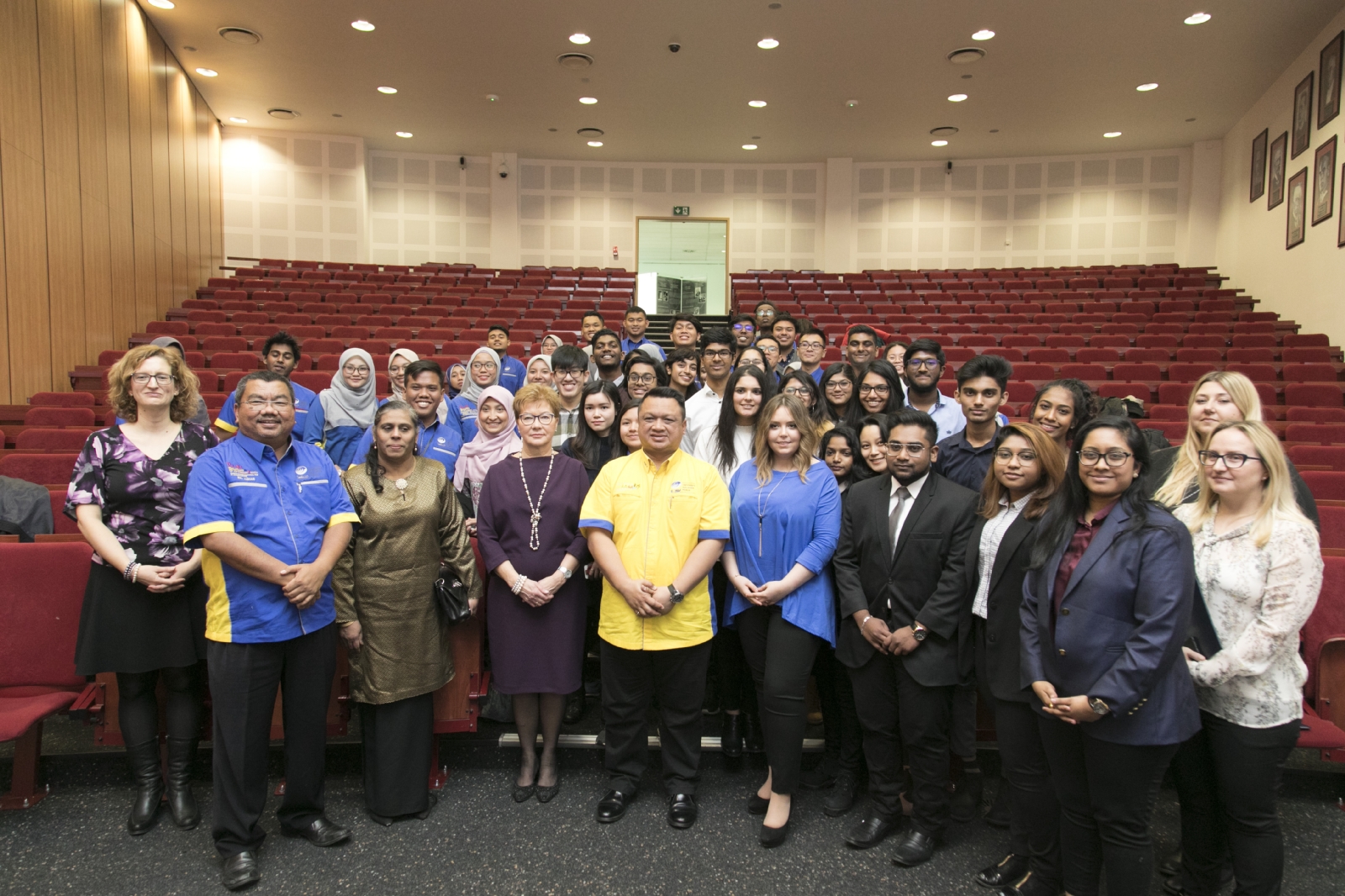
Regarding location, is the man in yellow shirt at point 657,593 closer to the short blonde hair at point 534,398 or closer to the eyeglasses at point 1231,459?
the short blonde hair at point 534,398

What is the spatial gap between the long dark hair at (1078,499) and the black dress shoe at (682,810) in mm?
1292

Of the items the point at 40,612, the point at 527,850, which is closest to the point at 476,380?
the point at 40,612

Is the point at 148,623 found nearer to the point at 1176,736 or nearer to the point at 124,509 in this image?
the point at 124,509

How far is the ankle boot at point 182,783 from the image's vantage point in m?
2.25

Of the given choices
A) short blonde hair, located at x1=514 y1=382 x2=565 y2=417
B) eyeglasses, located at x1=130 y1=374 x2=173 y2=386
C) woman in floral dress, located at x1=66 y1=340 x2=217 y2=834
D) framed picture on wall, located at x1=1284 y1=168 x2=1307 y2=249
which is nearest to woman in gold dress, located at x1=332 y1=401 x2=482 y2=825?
short blonde hair, located at x1=514 y1=382 x2=565 y2=417

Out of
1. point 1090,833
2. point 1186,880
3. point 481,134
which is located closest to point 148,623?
point 1090,833

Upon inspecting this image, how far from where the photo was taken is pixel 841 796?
2391 mm

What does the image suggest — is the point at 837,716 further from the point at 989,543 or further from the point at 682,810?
the point at 989,543

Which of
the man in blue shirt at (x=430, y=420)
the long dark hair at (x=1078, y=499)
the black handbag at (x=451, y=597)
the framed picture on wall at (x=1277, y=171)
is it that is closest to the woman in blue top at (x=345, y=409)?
the man in blue shirt at (x=430, y=420)

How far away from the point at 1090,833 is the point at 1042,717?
0.96 ft

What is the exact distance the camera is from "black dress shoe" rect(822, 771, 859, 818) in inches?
92.9

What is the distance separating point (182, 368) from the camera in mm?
2365

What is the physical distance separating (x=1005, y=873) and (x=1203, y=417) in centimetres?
141

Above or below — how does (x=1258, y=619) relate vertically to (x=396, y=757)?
above
